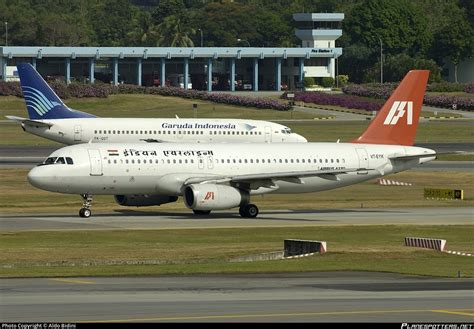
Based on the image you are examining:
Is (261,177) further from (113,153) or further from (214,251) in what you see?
(214,251)

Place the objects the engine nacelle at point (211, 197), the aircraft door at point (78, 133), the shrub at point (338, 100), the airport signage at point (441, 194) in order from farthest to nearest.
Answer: the shrub at point (338, 100), the aircraft door at point (78, 133), the airport signage at point (441, 194), the engine nacelle at point (211, 197)

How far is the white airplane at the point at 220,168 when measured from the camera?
210 feet

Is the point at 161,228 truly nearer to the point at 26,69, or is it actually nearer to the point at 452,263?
the point at 452,263

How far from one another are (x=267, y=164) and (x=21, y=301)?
37.1m

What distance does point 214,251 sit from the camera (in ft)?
166

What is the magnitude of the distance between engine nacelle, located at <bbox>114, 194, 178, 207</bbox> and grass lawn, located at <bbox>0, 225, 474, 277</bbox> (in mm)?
8252

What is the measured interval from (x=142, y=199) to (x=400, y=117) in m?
16.7

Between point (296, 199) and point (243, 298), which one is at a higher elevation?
point (243, 298)

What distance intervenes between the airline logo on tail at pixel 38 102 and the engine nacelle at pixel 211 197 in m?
39.0

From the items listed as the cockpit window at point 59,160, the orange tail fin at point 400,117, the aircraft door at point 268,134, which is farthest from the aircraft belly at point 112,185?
the aircraft door at point 268,134

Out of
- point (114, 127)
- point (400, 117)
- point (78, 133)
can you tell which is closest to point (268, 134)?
point (114, 127)

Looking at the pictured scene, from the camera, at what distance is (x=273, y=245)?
53.0m

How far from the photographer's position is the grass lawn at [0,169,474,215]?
71.7 m

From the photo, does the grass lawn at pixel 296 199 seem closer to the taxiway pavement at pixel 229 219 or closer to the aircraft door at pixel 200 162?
the taxiway pavement at pixel 229 219
